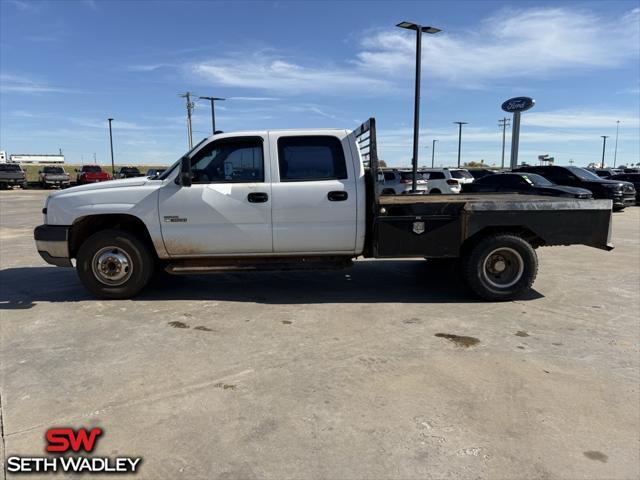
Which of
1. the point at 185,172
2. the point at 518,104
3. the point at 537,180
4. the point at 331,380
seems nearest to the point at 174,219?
the point at 185,172

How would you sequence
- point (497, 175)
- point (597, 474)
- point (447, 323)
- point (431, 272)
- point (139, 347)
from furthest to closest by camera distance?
point (497, 175)
point (431, 272)
point (447, 323)
point (139, 347)
point (597, 474)

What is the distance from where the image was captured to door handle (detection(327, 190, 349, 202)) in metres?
5.56

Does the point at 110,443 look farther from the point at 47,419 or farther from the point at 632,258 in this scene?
the point at 632,258

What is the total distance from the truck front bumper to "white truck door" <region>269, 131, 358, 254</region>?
255 centimetres

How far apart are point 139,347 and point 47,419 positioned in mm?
1247

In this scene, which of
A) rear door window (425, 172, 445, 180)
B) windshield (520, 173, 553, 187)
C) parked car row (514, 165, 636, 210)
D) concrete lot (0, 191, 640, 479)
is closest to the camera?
concrete lot (0, 191, 640, 479)

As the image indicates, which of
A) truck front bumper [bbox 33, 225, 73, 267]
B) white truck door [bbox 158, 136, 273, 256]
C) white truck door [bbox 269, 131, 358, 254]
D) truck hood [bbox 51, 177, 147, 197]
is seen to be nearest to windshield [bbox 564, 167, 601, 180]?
white truck door [bbox 269, 131, 358, 254]

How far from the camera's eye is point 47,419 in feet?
10.2

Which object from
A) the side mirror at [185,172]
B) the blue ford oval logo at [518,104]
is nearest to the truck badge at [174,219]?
the side mirror at [185,172]

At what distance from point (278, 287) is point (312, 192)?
162 cm

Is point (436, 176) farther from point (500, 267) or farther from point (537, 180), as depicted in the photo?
point (500, 267)

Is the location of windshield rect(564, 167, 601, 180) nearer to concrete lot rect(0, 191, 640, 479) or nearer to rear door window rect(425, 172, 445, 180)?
rear door window rect(425, 172, 445, 180)

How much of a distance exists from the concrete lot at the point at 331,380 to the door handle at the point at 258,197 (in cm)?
127

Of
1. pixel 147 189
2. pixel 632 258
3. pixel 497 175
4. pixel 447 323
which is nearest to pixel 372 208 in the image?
pixel 447 323
